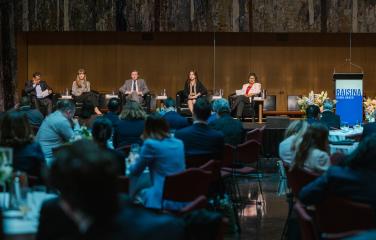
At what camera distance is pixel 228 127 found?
32.6 feet

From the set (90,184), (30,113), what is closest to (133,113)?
(30,113)

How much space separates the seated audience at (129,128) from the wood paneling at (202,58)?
11419 millimetres

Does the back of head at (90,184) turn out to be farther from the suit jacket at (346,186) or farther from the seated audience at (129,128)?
the seated audience at (129,128)

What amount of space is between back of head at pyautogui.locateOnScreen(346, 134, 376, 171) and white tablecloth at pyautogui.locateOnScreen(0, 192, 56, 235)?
186cm

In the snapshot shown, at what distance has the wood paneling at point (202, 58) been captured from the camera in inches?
806

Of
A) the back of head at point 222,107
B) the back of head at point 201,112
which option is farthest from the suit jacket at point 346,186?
the back of head at point 222,107

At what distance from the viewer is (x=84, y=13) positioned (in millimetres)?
19203

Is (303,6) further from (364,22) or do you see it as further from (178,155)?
(178,155)

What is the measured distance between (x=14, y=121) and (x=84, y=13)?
13599 mm

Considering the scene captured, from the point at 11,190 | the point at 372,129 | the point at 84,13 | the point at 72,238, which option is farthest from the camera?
the point at 84,13

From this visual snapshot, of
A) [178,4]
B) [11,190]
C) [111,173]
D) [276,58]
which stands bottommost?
[11,190]

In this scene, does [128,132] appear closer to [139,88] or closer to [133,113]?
[133,113]

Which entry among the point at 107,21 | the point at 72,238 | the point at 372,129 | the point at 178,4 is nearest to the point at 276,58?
the point at 178,4

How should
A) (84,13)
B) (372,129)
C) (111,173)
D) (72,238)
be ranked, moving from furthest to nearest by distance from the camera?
(84,13), (372,129), (72,238), (111,173)
